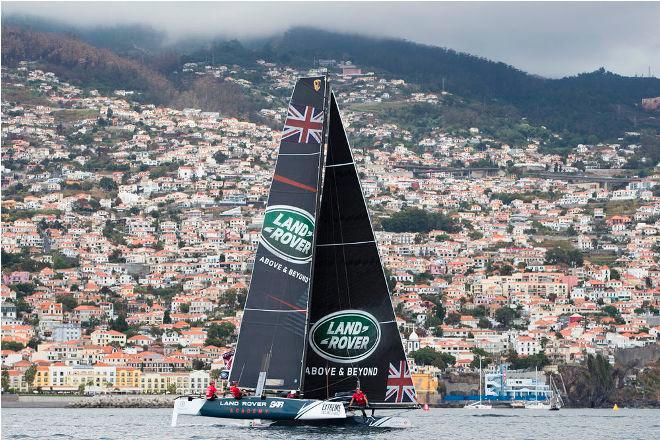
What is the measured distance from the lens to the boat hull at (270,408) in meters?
31.1

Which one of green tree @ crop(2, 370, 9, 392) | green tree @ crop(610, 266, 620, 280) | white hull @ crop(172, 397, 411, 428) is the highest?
white hull @ crop(172, 397, 411, 428)

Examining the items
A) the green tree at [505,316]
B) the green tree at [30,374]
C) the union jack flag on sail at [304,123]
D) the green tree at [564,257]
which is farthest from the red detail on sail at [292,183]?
the green tree at [564,257]

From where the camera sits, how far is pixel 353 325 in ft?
106

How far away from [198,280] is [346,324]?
3470 inches

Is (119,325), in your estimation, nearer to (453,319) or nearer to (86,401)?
(453,319)

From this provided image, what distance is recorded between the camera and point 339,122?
1286 inches

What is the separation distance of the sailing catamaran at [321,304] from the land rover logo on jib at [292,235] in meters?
0.02

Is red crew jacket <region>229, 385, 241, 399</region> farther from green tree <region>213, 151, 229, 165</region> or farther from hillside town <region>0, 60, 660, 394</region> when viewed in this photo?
green tree <region>213, 151, 229, 165</region>

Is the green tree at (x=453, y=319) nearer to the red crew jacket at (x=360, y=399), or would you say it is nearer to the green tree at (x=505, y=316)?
the green tree at (x=505, y=316)

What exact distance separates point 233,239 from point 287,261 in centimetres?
10309

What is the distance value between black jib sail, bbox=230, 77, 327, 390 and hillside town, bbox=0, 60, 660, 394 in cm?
5659

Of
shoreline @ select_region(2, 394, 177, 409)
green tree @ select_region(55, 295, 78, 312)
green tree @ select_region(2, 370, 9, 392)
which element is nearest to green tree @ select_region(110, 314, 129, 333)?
green tree @ select_region(55, 295, 78, 312)

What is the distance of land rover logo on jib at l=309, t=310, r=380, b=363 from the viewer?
106 ft

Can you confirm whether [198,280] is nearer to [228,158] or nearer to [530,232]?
[530,232]
